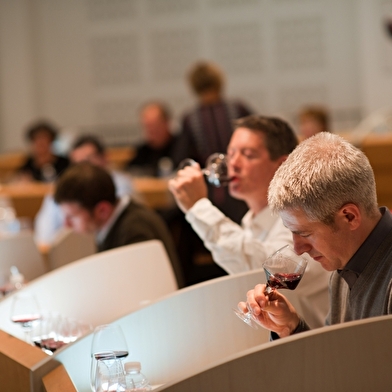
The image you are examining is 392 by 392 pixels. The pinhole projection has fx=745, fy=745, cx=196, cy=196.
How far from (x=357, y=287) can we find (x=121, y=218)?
1847 millimetres

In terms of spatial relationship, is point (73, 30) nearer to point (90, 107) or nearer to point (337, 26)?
point (90, 107)

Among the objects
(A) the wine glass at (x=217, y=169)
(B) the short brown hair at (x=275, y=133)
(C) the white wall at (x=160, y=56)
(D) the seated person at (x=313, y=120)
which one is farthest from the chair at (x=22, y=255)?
(C) the white wall at (x=160, y=56)

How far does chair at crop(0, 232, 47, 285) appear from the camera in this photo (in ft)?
11.1

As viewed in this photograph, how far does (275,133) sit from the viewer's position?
2549mm

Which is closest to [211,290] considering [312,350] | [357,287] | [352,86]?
[357,287]

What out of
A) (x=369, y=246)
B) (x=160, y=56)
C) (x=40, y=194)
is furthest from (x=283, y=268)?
(x=160, y=56)

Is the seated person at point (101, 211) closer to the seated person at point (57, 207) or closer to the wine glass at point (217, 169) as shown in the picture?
the wine glass at point (217, 169)

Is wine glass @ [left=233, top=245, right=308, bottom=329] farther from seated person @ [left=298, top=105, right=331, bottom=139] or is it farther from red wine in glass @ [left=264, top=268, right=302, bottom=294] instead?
seated person @ [left=298, top=105, right=331, bottom=139]

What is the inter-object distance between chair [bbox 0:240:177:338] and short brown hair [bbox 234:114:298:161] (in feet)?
1.97

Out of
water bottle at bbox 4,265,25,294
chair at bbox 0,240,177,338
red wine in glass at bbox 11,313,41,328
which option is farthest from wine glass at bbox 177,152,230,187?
water bottle at bbox 4,265,25,294

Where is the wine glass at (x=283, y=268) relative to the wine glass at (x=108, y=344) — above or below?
above

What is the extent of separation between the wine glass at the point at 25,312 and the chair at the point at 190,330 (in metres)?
0.48

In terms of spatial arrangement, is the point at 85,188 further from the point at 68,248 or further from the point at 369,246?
the point at 369,246

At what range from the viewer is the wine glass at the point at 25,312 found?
231 centimetres
